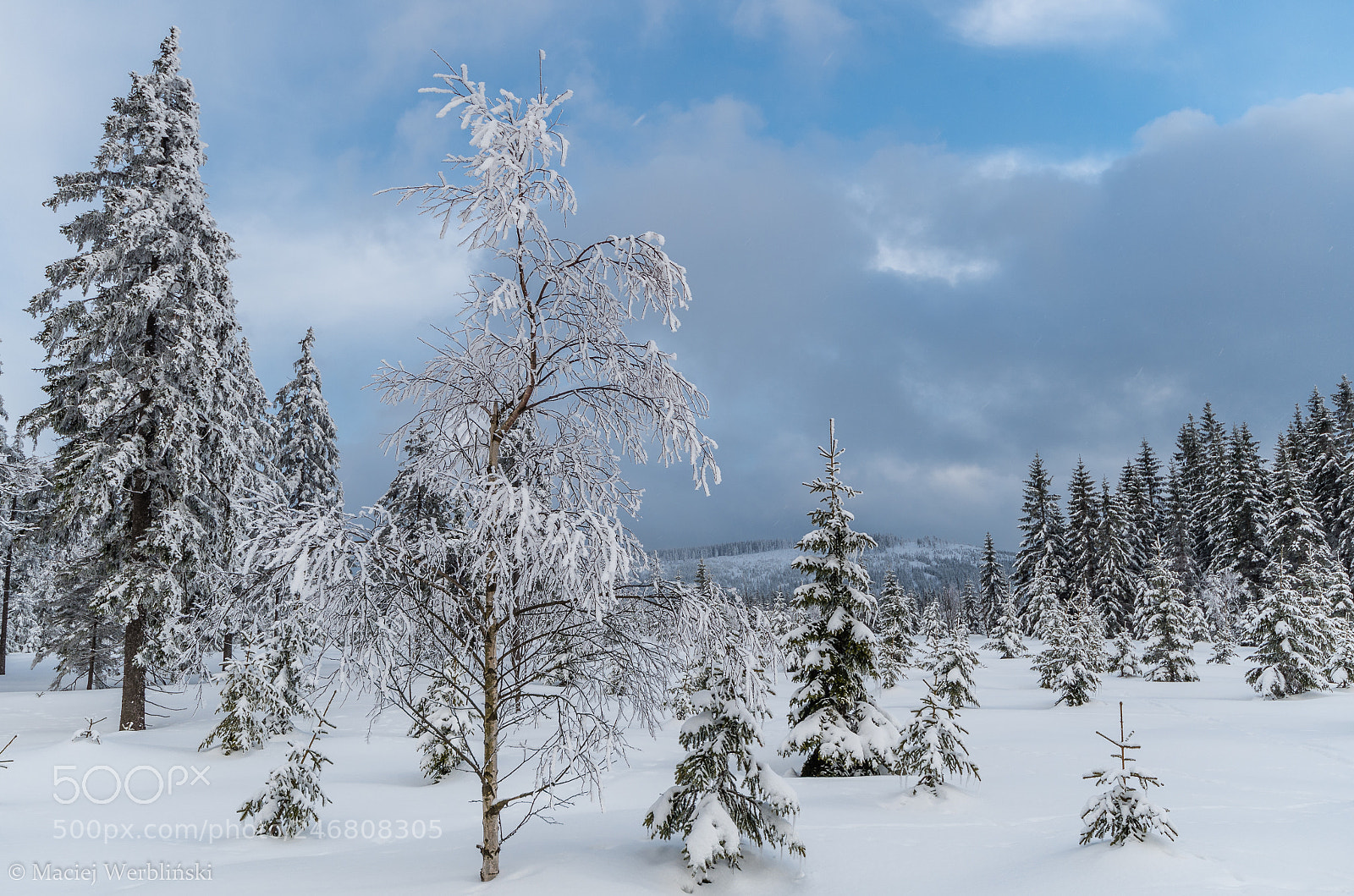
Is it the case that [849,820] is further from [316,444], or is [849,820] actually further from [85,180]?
[316,444]

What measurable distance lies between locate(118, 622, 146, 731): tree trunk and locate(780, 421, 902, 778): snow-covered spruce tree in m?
14.5

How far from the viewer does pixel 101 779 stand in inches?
472

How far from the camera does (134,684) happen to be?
51.7 ft

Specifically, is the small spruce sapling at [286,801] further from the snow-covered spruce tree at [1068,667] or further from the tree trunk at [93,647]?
the snow-covered spruce tree at [1068,667]

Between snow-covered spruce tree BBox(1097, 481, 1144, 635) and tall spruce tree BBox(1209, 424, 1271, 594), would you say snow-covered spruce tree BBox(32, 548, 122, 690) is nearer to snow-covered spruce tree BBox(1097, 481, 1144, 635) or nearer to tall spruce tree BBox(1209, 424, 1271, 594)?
snow-covered spruce tree BBox(1097, 481, 1144, 635)

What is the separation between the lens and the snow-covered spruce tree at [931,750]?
34.5 ft

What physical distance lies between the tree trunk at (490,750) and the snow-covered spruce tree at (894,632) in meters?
23.4

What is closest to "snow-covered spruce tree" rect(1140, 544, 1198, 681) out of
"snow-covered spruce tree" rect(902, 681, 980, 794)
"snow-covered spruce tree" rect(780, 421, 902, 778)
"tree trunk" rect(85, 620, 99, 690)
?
"snow-covered spruce tree" rect(780, 421, 902, 778)

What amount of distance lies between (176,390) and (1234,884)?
19398mm

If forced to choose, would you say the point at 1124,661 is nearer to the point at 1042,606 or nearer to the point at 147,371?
the point at 1042,606

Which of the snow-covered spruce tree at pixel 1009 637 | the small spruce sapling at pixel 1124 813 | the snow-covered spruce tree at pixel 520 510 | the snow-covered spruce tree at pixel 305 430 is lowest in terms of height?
the snow-covered spruce tree at pixel 1009 637

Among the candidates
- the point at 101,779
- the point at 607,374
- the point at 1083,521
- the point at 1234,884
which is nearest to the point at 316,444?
the point at 101,779

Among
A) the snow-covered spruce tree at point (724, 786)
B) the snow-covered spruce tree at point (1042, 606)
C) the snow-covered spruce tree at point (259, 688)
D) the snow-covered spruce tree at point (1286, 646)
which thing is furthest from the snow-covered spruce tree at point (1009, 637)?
the snow-covered spruce tree at point (724, 786)

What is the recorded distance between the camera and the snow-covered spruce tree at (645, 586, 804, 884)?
688 centimetres
